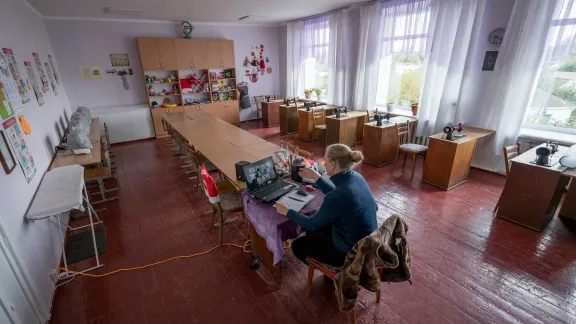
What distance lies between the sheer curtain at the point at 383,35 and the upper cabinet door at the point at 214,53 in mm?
3845

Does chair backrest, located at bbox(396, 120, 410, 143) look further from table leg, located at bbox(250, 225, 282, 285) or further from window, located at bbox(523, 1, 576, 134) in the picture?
table leg, located at bbox(250, 225, 282, 285)

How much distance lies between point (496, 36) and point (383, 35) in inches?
75.8

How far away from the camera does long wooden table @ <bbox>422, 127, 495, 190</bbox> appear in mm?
3729

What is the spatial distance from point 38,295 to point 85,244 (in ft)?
3.39

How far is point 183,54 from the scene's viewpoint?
689cm

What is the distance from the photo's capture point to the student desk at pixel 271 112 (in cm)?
782

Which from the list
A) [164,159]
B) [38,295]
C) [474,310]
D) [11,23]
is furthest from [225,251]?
[11,23]

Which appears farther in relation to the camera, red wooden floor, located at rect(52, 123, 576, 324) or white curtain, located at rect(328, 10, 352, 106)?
white curtain, located at rect(328, 10, 352, 106)

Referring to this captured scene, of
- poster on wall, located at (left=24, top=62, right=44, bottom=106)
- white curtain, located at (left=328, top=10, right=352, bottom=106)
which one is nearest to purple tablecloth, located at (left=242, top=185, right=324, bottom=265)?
poster on wall, located at (left=24, top=62, right=44, bottom=106)

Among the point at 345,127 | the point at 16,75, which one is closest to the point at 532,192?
the point at 345,127

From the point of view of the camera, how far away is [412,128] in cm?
526

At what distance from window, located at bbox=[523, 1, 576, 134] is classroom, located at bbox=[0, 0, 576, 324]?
0.02 metres

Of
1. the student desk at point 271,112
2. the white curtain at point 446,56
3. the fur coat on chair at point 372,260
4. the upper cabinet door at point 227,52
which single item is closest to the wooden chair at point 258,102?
the student desk at point 271,112

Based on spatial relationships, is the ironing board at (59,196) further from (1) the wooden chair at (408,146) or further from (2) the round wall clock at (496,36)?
(2) the round wall clock at (496,36)
